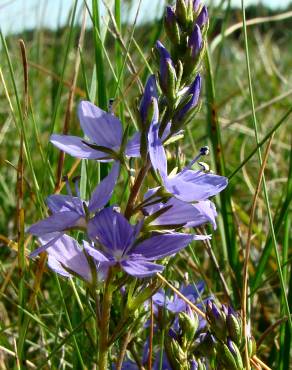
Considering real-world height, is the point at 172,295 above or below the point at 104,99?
below

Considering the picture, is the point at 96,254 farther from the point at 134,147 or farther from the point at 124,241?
the point at 134,147

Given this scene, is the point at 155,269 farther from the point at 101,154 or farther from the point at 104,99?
the point at 104,99

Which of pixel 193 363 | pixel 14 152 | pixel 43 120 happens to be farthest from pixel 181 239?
pixel 43 120

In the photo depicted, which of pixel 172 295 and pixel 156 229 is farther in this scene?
pixel 172 295

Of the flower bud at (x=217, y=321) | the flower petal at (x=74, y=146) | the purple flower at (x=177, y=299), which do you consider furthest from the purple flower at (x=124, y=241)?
the purple flower at (x=177, y=299)

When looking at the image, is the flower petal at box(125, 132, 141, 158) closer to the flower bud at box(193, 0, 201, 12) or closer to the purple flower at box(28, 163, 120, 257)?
the purple flower at box(28, 163, 120, 257)

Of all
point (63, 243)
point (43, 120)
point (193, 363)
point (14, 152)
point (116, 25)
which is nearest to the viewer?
point (63, 243)

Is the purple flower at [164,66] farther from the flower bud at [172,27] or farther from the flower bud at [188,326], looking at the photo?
the flower bud at [188,326]
